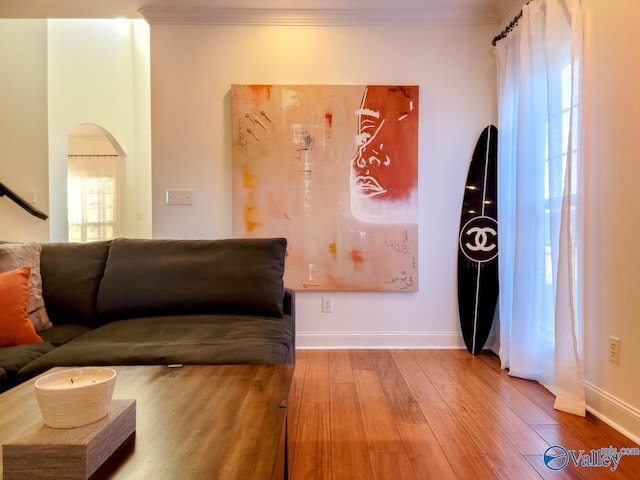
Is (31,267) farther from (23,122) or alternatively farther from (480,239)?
(480,239)

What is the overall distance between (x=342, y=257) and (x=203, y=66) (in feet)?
5.95

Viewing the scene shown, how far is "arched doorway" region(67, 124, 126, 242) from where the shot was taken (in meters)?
5.84

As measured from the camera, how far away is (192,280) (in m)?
2.05

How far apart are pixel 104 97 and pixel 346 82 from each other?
336cm

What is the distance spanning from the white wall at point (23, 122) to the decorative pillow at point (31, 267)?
2115 millimetres

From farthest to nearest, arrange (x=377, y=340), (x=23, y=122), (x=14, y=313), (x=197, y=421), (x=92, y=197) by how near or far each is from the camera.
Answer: (x=92, y=197) < (x=23, y=122) < (x=377, y=340) < (x=14, y=313) < (x=197, y=421)

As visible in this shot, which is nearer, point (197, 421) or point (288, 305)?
point (197, 421)

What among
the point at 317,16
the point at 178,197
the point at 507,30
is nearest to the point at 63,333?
the point at 178,197

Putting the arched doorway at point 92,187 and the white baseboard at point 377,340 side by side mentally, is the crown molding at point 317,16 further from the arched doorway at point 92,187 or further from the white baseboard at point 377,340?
the arched doorway at point 92,187

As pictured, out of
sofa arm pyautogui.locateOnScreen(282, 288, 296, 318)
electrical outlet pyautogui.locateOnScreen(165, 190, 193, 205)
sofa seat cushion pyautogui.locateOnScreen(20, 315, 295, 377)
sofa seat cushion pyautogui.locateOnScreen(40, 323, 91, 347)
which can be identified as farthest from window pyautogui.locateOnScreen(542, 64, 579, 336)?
sofa seat cushion pyautogui.locateOnScreen(40, 323, 91, 347)

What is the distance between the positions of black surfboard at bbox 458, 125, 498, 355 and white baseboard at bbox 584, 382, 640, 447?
0.86m

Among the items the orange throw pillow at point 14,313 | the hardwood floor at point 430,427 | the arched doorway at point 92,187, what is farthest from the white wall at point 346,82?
the arched doorway at point 92,187

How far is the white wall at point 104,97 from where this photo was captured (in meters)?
3.85

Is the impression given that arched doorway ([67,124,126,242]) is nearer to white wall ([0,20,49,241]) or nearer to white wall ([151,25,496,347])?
white wall ([0,20,49,241])
